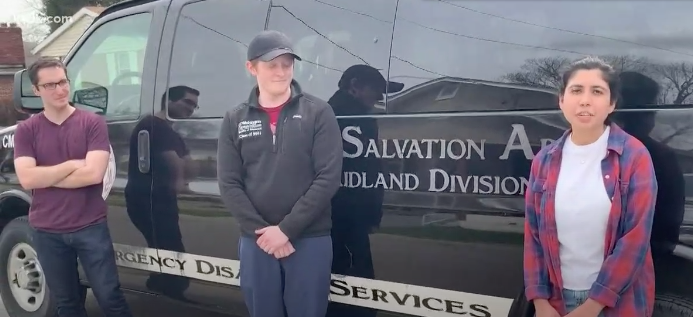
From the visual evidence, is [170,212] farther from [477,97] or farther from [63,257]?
[477,97]

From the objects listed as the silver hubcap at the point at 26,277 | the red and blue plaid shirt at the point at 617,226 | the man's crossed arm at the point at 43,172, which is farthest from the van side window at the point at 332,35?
the silver hubcap at the point at 26,277

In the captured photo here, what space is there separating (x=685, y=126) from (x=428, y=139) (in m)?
0.92

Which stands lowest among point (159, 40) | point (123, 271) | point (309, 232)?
point (123, 271)

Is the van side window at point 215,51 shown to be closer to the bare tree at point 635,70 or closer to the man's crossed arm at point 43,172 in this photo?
the man's crossed arm at point 43,172

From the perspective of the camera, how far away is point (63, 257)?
3.73m

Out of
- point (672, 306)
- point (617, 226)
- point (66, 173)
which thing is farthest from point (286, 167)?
point (672, 306)

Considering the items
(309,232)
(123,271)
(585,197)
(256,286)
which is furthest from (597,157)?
(123,271)

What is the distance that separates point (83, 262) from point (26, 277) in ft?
3.44

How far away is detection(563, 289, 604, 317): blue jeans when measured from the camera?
7.55ft

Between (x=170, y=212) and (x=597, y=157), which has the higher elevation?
(x=597, y=157)

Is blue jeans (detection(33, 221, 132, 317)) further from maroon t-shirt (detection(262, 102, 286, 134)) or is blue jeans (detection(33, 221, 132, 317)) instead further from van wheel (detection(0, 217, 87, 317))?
maroon t-shirt (detection(262, 102, 286, 134))

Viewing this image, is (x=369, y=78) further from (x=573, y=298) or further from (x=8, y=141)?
(x=8, y=141)

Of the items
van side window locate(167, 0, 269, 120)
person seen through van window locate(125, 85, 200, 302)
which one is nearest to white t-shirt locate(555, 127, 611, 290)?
van side window locate(167, 0, 269, 120)

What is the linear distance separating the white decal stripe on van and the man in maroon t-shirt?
1.11 feet
